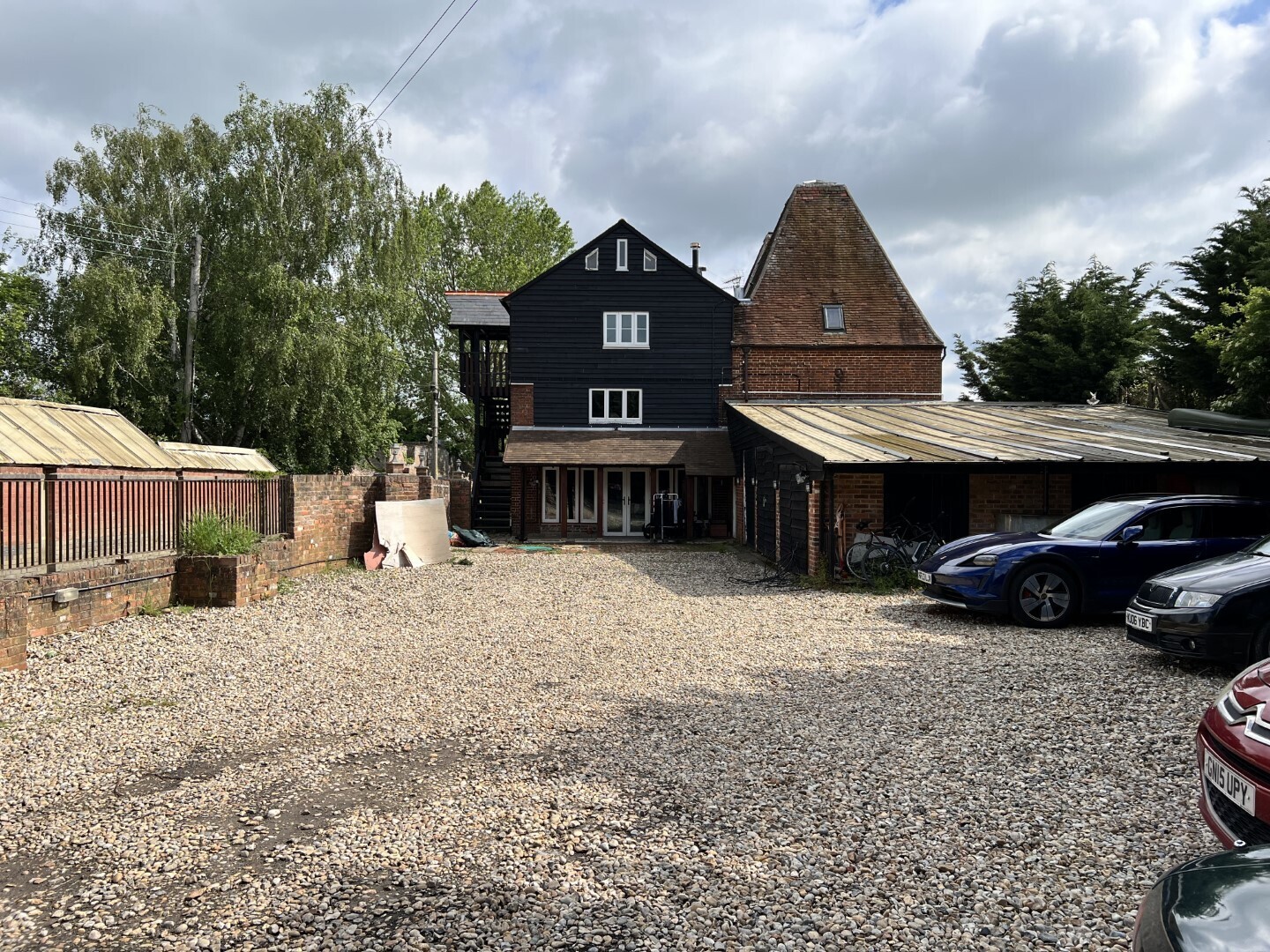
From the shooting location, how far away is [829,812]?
177 inches

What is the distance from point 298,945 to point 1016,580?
8.97 metres

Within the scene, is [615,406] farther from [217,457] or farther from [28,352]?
[28,352]

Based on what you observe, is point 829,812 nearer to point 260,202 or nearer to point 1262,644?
point 1262,644

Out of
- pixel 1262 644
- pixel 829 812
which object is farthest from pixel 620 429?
pixel 829 812

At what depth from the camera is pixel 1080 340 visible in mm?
31547

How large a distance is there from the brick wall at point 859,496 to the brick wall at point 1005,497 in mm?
1752

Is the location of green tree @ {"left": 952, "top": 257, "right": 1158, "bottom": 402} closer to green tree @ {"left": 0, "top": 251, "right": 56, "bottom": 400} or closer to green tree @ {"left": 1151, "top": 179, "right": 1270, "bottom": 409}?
green tree @ {"left": 1151, "top": 179, "right": 1270, "bottom": 409}

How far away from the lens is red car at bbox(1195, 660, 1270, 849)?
3.29 m

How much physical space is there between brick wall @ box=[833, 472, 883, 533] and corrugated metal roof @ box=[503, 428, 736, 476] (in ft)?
31.9

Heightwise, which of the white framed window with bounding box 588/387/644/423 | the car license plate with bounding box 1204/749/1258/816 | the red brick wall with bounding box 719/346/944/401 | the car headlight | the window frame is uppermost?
the window frame

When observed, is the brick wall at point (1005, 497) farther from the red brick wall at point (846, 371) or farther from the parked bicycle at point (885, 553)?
the red brick wall at point (846, 371)

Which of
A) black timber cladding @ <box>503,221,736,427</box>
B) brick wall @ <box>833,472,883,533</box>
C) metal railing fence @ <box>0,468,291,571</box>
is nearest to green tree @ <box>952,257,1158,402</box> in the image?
black timber cladding @ <box>503,221,736,427</box>

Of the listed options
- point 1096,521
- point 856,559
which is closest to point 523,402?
point 856,559

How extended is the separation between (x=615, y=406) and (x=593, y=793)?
76.2ft
